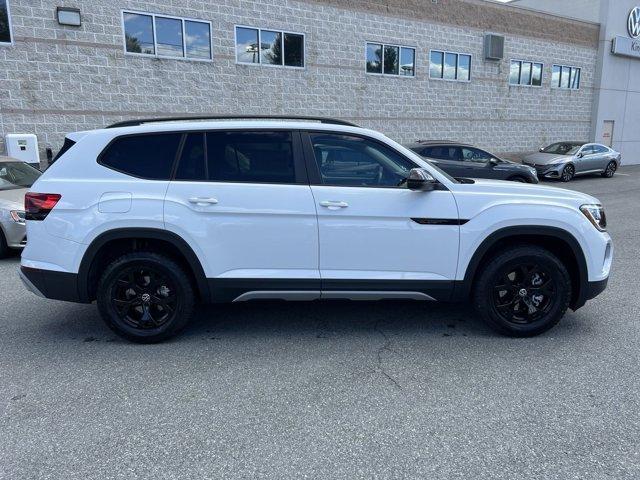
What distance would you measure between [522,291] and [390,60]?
53.3 feet

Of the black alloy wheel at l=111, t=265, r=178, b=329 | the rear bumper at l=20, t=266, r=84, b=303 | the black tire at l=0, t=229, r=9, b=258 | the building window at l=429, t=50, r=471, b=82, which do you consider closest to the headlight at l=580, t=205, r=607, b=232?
the black alloy wheel at l=111, t=265, r=178, b=329

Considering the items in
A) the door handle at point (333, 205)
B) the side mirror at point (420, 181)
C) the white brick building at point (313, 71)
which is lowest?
the door handle at point (333, 205)

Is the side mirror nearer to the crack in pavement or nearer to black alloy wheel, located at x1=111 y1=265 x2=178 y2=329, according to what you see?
the crack in pavement

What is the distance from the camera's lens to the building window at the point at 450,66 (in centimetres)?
1967

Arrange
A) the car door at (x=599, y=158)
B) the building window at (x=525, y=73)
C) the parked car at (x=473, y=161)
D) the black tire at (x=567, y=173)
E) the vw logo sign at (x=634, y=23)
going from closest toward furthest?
the parked car at (x=473, y=161) < the black tire at (x=567, y=173) < the car door at (x=599, y=158) < the building window at (x=525, y=73) < the vw logo sign at (x=634, y=23)

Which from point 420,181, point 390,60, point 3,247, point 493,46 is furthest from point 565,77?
point 3,247

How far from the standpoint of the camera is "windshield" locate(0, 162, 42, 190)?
7.66 meters

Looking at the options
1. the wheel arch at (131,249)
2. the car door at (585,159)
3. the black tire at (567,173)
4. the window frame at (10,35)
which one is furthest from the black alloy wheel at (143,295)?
the car door at (585,159)

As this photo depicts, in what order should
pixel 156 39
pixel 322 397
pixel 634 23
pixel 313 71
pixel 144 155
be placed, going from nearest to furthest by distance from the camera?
pixel 322 397 < pixel 144 155 < pixel 156 39 < pixel 313 71 < pixel 634 23

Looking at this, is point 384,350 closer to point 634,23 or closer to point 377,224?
point 377,224

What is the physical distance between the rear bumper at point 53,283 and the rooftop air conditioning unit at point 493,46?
2126cm

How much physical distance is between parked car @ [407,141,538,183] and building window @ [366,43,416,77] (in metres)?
6.47

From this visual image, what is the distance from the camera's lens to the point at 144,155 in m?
3.98

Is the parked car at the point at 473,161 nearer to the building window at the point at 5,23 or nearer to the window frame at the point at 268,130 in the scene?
the window frame at the point at 268,130
